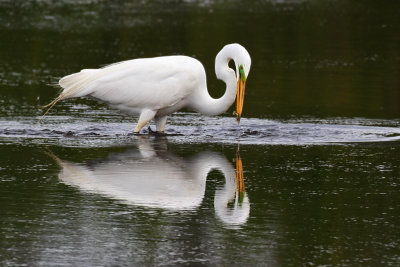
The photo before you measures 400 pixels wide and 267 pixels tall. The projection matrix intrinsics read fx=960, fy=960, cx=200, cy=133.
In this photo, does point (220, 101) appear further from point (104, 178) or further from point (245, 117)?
point (104, 178)

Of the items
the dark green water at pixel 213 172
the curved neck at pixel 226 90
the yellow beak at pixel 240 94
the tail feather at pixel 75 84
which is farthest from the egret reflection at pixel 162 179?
the tail feather at pixel 75 84

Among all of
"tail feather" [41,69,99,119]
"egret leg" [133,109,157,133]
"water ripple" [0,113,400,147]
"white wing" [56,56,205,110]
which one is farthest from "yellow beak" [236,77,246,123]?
"tail feather" [41,69,99,119]

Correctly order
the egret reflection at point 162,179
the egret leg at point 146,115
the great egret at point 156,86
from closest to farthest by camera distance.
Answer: the egret reflection at point 162,179 → the great egret at point 156,86 → the egret leg at point 146,115

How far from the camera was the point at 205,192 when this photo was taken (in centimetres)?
861

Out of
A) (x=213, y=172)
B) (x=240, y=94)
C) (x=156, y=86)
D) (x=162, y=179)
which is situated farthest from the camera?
(x=156, y=86)

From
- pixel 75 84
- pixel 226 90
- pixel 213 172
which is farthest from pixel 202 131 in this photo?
pixel 213 172

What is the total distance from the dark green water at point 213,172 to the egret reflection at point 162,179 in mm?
17

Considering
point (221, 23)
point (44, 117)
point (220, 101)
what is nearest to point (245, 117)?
point (220, 101)

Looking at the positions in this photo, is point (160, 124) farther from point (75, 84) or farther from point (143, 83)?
point (75, 84)

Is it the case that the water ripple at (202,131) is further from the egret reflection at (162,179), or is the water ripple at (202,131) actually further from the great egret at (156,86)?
the egret reflection at (162,179)

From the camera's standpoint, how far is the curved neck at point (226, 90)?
476 inches

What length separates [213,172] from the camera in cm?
966

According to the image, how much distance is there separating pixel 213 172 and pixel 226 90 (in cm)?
269

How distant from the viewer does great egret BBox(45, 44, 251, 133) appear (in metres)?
12.1
